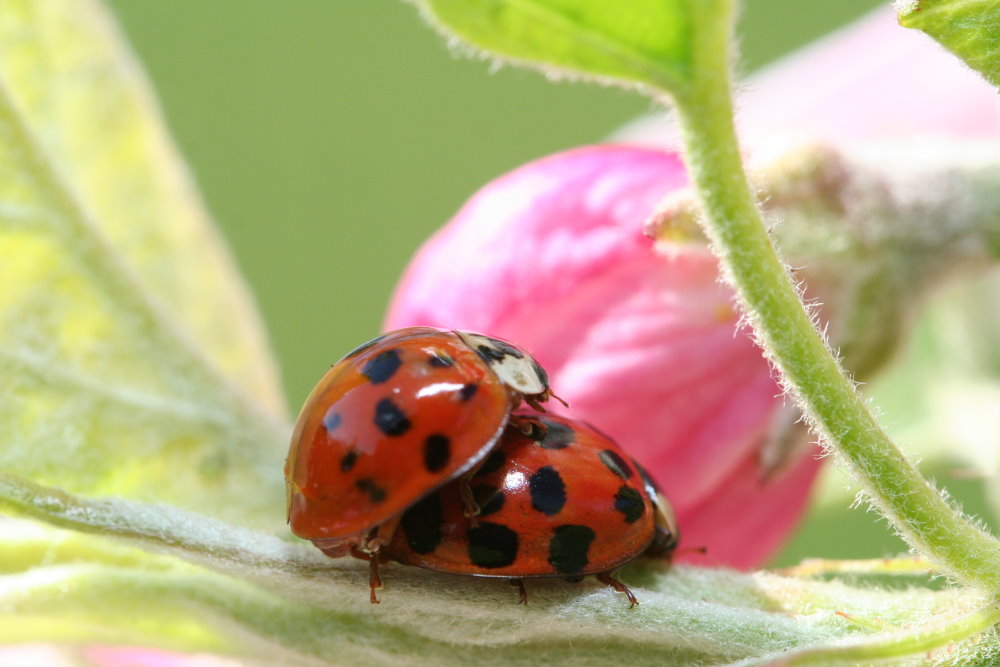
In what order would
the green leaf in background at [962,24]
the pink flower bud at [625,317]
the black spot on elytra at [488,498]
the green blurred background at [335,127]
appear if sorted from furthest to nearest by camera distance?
the green blurred background at [335,127], the pink flower bud at [625,317], the black spot on elytra at [488,498], the green leaf in background at [962,24]

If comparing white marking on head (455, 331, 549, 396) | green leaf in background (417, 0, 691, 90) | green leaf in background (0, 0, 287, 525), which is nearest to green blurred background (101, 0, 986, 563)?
green leaf in background (0, 0, 287, 525)

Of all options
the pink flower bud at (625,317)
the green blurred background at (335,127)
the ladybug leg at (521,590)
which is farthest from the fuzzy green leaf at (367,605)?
the green blurred background at (335,127)

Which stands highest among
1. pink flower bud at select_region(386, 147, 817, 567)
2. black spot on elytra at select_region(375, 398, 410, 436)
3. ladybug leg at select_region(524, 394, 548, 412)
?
pink flower bud at select_region(386, 147, 817, 567)

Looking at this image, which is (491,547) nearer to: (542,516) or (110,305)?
(542,516)

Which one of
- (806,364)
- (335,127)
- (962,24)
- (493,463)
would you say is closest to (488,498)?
(493,463)

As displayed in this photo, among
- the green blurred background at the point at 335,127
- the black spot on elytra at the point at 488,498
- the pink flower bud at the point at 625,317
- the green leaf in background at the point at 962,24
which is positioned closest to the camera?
the green leaf in background at the point at 962,24

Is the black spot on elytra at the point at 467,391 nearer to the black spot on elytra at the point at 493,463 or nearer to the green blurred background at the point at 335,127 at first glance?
the black spot on elytra at the point at 493,463

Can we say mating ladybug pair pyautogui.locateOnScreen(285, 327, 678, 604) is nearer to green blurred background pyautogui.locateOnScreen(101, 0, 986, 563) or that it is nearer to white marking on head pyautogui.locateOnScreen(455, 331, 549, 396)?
white marking on head pyautogui.locateOnScreen(455, 331, 549, 396)
